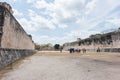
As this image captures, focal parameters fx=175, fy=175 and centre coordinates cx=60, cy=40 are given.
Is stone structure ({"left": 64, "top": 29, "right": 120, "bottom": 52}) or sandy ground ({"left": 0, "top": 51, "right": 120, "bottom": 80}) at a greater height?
stone structure ({"left": 64, "top": 29, "right": 120, "bottom": 52})

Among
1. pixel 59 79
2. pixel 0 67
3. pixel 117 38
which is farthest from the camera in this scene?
pixel 117 38

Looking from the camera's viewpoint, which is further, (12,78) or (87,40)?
(87,40)

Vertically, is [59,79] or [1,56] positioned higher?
[1,56]

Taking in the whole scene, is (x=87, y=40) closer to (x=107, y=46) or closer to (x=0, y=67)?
(x=107, y=46)

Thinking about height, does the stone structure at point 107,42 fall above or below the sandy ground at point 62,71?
above

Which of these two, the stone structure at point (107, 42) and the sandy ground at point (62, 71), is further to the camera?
the stone structure at point (107, 42)

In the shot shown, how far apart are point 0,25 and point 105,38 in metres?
45.0

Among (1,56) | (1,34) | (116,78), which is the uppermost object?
(1,34)

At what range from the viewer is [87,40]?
70.8 m

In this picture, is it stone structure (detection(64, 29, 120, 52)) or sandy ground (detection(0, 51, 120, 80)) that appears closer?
sandy ground (detection(0, 51, 120, 80))

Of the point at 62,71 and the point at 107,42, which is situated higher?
the point at 107,42

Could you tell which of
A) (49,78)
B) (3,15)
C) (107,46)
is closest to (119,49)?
(107,46)

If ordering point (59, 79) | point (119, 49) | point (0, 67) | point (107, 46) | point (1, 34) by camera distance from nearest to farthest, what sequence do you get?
point (59, 79), point (0, 67), point (1, 34), point (119, 49), point (107, 46)

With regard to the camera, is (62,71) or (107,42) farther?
(107,42)
